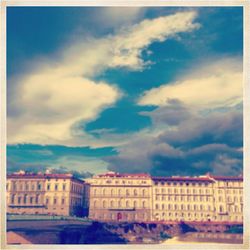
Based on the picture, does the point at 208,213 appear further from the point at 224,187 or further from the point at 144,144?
the point at 144,144

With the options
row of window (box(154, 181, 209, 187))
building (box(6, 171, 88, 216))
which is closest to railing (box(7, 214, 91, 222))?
building (box(6, 171, 88, 216))

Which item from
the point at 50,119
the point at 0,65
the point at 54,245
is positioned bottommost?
the point at 54,245

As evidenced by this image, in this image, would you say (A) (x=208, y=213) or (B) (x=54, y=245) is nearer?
(B) (x=54, y=245)

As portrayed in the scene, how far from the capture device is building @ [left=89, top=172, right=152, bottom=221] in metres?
7.48

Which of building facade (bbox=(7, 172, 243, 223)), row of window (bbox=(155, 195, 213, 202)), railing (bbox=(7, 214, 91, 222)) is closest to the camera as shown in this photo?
railing (bbox=(7, 214, 91, 222))

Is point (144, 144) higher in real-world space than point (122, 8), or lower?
lower

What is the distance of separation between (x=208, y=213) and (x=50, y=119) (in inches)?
102

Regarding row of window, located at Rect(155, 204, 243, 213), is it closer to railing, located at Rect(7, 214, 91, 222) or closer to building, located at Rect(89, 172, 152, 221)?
building, located at Rect(89, 172, 152, 221)

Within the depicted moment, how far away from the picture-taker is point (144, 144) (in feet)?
24.1

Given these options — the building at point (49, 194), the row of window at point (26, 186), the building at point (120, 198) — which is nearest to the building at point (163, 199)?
the building at point (120, 198)

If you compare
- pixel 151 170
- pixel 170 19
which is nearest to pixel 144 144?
pixel 151 170

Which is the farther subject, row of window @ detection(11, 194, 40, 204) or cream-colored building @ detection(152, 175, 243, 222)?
cream-colored building @ detection(152, 175, 243, 222)

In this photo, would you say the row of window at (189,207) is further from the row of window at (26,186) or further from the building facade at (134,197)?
the row of window at (26,186)

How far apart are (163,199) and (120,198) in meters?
0.63
